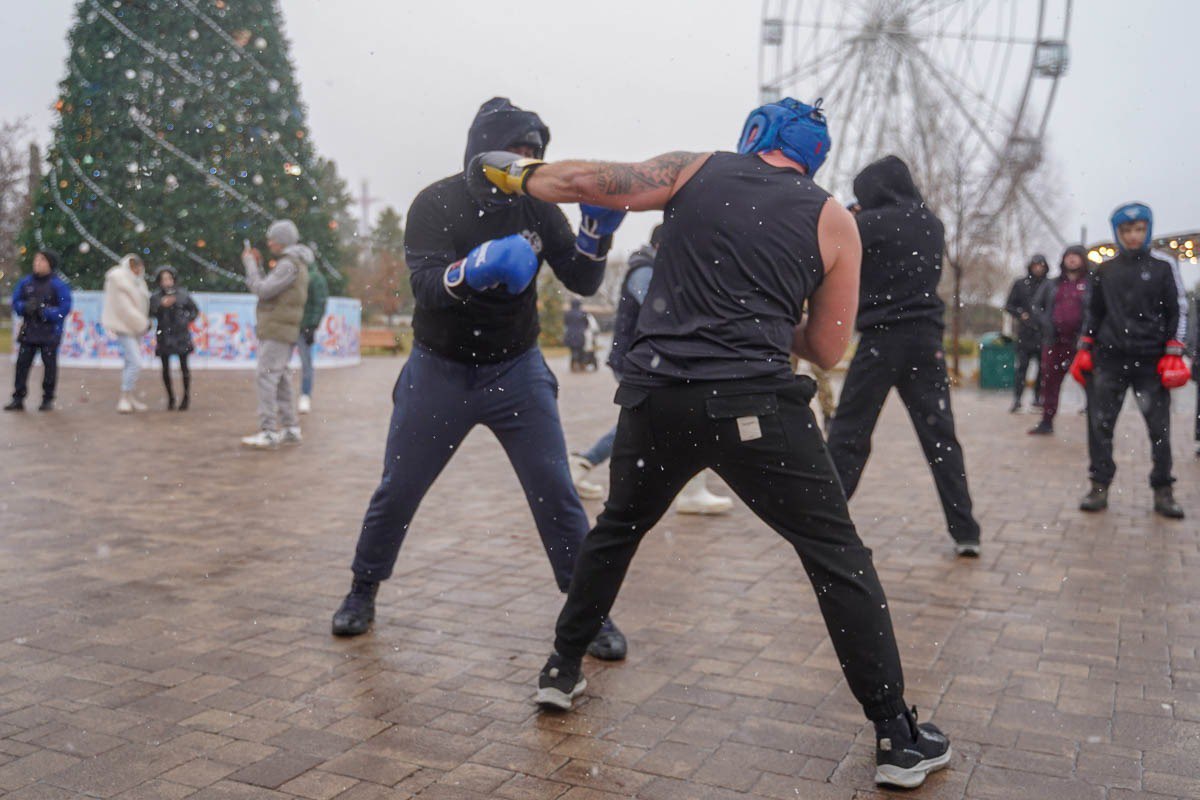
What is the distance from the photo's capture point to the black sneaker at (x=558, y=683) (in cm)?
333

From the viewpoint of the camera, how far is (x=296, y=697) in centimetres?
345

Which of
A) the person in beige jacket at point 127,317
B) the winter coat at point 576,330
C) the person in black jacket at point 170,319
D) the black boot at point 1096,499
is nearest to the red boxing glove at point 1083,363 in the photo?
the black boot at point 1096,499

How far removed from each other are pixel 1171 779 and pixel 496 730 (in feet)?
5.73

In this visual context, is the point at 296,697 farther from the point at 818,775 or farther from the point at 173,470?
the point at 173,470

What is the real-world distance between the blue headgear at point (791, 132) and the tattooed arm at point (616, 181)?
0.62 feet

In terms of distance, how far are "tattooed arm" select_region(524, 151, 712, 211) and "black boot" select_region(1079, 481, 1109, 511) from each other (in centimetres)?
494

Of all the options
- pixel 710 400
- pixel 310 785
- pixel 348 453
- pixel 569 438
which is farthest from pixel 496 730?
pixel 569 438

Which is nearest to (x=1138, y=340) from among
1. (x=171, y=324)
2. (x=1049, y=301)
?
(x=1049, y=301)

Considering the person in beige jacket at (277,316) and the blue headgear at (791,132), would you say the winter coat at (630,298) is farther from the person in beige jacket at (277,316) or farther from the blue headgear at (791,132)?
the person in beige jacket at (277,316)

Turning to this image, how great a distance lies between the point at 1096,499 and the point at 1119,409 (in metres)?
0.56

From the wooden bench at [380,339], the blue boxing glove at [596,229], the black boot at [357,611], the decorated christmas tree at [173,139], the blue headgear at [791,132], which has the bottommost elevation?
the black boot at [357,611]

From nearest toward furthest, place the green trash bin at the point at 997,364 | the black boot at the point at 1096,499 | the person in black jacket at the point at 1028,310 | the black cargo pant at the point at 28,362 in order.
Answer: the black boot at the point at 1096,499, the black cargo pant at the point at 28,362, the person in black jacket at the point at 1028,310, the green trash bin at the point at 997,364

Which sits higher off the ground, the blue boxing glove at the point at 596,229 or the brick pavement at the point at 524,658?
the blue boxing glove at the point at 596,229

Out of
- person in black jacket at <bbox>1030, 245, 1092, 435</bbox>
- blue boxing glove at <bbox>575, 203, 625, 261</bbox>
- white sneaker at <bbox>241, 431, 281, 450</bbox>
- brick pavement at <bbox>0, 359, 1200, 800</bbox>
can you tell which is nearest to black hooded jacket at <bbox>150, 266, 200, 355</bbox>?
white sneaker at <bbox>241, 431, 281, 450</bbox>
